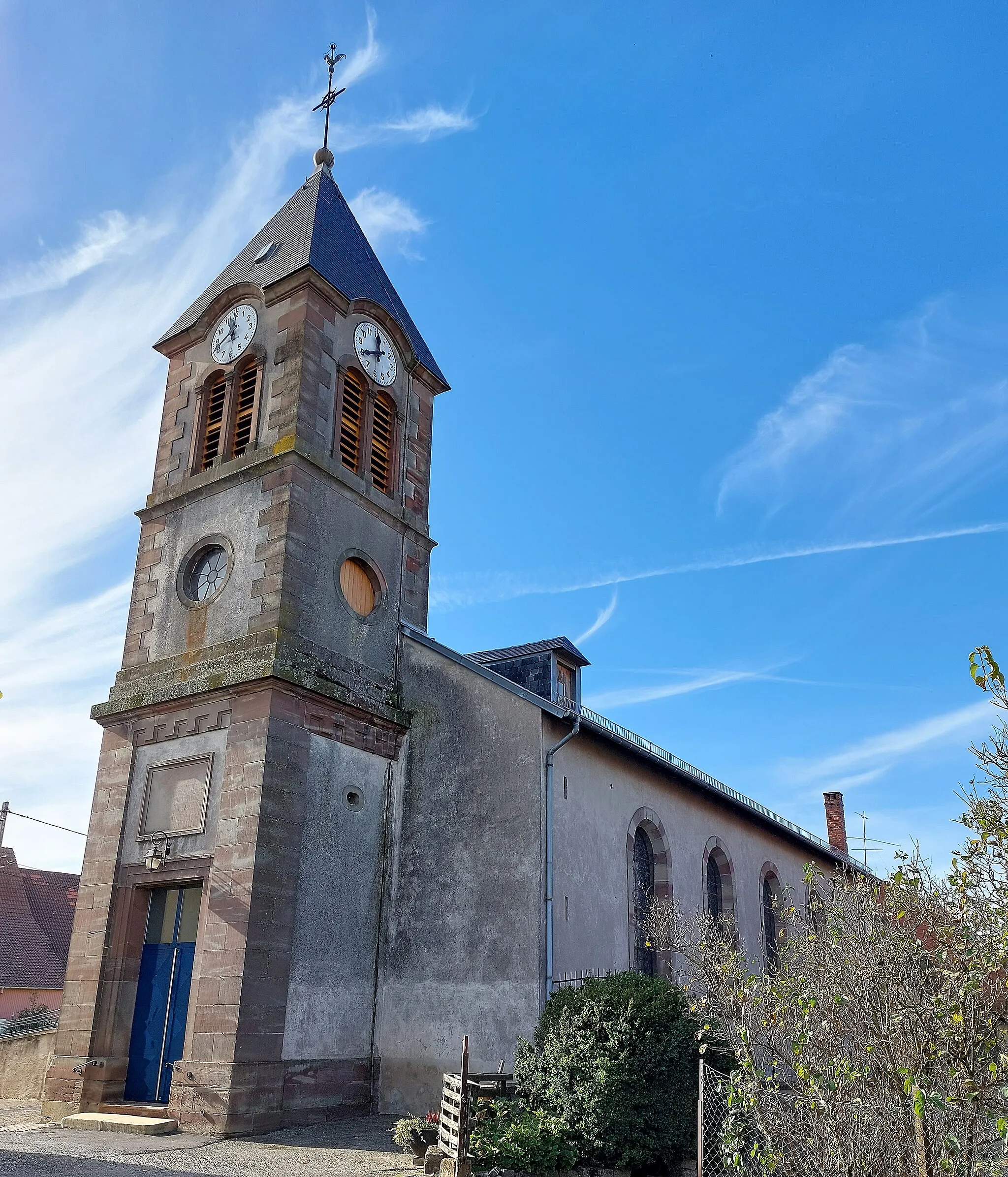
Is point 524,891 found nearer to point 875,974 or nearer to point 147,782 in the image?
point 147,782

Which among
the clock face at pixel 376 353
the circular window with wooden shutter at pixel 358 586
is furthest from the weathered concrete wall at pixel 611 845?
the clock face at pixel 376 353

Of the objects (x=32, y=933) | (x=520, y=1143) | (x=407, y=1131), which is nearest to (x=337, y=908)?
(x=407, y=1131)

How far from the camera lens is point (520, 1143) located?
10664 millimetres

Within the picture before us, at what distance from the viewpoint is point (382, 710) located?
16297 mm

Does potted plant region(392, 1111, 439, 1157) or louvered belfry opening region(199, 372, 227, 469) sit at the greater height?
louvered belfry opening region(199, 372, 227, 469)

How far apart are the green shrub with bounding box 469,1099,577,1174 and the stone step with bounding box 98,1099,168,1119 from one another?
470cm

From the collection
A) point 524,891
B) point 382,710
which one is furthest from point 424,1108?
point 382,710

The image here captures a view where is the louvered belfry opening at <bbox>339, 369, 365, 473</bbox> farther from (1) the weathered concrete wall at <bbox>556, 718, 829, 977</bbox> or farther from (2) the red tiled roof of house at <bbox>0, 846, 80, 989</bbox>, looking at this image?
(2) the red tiled roof of house at <bbox>0, 846, 80, 989</bbox>

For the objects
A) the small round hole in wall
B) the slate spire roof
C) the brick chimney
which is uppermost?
the slate spire roof

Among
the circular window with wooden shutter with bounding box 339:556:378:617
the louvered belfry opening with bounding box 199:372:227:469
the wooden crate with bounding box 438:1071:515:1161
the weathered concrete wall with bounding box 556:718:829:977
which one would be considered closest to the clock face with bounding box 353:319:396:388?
the louvered belfry opening with bounding box 199:372:227:469

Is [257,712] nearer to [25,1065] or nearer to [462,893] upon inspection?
[462,893]

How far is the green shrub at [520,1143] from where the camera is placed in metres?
10.5

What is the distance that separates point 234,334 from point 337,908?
10219 millimetres

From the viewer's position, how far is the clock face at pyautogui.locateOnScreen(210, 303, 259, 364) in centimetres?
1830
